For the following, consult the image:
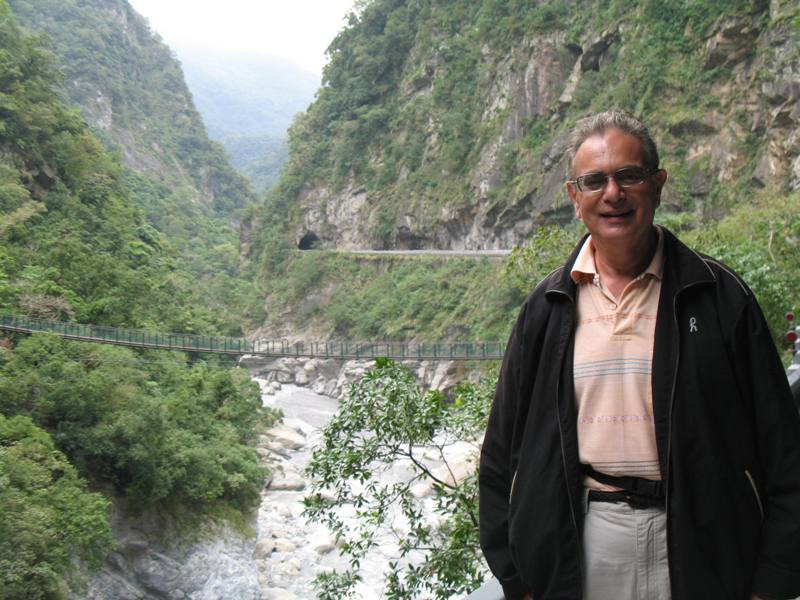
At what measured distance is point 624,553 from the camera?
Result: 36.7 inches

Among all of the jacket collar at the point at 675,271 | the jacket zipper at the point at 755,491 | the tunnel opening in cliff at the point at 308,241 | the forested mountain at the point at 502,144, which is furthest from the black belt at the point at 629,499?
the tunnel opening in cliff at the point at 308,241

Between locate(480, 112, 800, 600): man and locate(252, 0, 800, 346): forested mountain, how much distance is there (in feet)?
19.3

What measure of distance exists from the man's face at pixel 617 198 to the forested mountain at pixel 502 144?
5871 mm

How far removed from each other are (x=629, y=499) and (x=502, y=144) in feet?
70.2

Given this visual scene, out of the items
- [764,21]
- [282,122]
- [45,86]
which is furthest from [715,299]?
[282,122]

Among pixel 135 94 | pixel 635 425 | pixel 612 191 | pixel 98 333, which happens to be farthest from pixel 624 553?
pixel 135 94

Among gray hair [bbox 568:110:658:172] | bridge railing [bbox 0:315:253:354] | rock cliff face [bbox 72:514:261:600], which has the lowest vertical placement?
rock cliff face [bbox 72:514:261:600]

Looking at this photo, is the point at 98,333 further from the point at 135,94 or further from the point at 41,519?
the point at 135,94

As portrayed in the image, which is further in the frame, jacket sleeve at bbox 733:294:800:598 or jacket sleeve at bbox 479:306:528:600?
jacket sleeve at bbox 479:306:528:600

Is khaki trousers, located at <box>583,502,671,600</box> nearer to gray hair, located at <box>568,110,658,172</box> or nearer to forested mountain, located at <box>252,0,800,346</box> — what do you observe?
gray hair, located at <box>568,110,658,172</box>

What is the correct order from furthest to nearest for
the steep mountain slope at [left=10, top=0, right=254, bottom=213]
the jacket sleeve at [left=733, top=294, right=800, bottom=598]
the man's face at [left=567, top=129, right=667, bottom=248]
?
the steep mountain slope at [left=10, top=0, right=254, bottom=213], the man's face at [left=567, top=129, right=667, bottom=248], the jacket sleeve at [left=733, top=294, right=800, bottom=598]

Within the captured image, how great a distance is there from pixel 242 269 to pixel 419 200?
11.8m

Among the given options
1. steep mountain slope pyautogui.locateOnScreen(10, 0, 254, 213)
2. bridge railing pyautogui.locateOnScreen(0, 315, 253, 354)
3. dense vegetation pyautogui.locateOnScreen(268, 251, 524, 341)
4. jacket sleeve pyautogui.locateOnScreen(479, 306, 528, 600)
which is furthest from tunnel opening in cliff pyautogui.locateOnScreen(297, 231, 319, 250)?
jacket sleeve pyautogui.locateOnScreen(479, 306, 528, 600)

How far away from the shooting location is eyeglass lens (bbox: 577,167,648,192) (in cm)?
97
